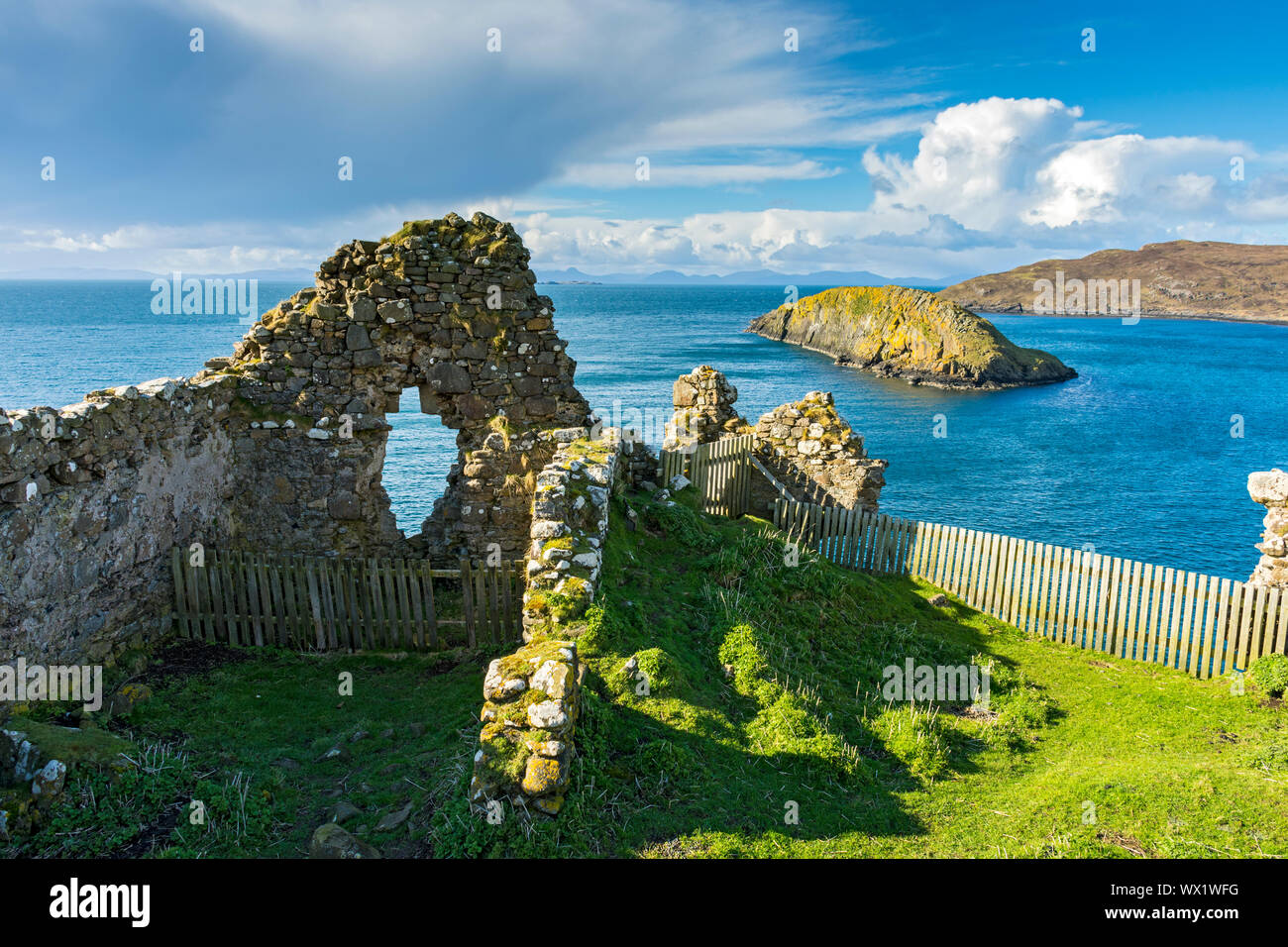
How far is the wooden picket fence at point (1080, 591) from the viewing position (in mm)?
12055

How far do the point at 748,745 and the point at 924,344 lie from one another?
82.1 metres

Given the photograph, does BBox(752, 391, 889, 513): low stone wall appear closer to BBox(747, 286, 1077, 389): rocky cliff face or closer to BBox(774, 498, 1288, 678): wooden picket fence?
BBox(774, 498, 1288, 678): wooden picket fence

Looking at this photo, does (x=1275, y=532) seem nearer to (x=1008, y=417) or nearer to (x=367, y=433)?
(x=367, y=433)

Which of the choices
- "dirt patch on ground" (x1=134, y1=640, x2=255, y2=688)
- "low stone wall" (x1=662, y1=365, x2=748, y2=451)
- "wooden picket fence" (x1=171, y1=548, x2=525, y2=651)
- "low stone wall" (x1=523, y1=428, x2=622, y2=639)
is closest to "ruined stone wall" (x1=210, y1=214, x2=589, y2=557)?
"low stone wall" (x1=523, y1=428, x2=622, y2=639)

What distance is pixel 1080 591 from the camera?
1320 centimetres

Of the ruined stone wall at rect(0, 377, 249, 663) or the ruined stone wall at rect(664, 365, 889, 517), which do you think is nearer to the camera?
the ruined stone wall at rect(0, 377, 249, 663)

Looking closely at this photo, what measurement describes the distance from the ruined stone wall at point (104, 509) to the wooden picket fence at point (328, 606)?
498mm

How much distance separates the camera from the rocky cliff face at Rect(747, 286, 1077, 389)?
76.2 metres

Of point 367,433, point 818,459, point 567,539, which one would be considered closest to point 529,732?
point 567,539

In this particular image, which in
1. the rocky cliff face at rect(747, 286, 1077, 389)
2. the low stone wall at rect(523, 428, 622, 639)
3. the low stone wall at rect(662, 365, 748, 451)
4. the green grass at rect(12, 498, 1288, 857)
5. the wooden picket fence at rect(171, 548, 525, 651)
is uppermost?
the rocky cliff face at rect(747, 286, 1077, 389)

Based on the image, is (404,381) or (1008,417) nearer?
(404,381)

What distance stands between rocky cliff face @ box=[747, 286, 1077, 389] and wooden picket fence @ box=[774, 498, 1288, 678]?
63.4 m

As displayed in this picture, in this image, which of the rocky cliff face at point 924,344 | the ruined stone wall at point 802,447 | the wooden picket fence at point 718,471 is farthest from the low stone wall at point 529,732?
the rocky cliff face at point 924,344

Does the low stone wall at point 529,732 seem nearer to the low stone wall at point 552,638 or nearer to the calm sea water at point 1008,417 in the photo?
the low stone wall at point 552,638
